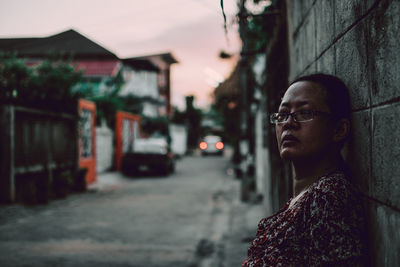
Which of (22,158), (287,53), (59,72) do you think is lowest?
(22,158)

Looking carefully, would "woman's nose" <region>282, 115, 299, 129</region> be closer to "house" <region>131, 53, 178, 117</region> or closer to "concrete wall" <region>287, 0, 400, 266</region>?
"concrete wall" <region>287, 0, 400, 266</region>

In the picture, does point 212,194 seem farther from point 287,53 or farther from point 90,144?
point 287,53

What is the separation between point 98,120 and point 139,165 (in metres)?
3.16

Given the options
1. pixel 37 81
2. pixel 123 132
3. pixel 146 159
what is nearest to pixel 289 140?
pixel 37 81

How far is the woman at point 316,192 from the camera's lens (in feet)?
5.05

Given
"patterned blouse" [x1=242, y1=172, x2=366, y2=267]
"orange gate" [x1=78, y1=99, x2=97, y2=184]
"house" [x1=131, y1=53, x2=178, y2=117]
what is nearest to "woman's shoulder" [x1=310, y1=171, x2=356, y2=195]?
"patterned blouse" [x1=242, y1=172, x2=366, y2=267]

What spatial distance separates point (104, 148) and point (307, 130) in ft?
63.1

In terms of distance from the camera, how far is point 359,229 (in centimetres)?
162

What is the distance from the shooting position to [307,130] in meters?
1.91

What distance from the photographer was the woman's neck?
192 centimetres

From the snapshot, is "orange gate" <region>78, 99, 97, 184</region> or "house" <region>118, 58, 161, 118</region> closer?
"orange gate" <region>78, 99, 97, 184</region>

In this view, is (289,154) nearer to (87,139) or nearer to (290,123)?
(290,123)

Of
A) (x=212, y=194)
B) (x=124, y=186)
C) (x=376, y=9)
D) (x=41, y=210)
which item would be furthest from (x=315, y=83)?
(x=124, y=186)

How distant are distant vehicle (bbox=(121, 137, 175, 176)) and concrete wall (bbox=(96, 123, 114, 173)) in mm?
1531
